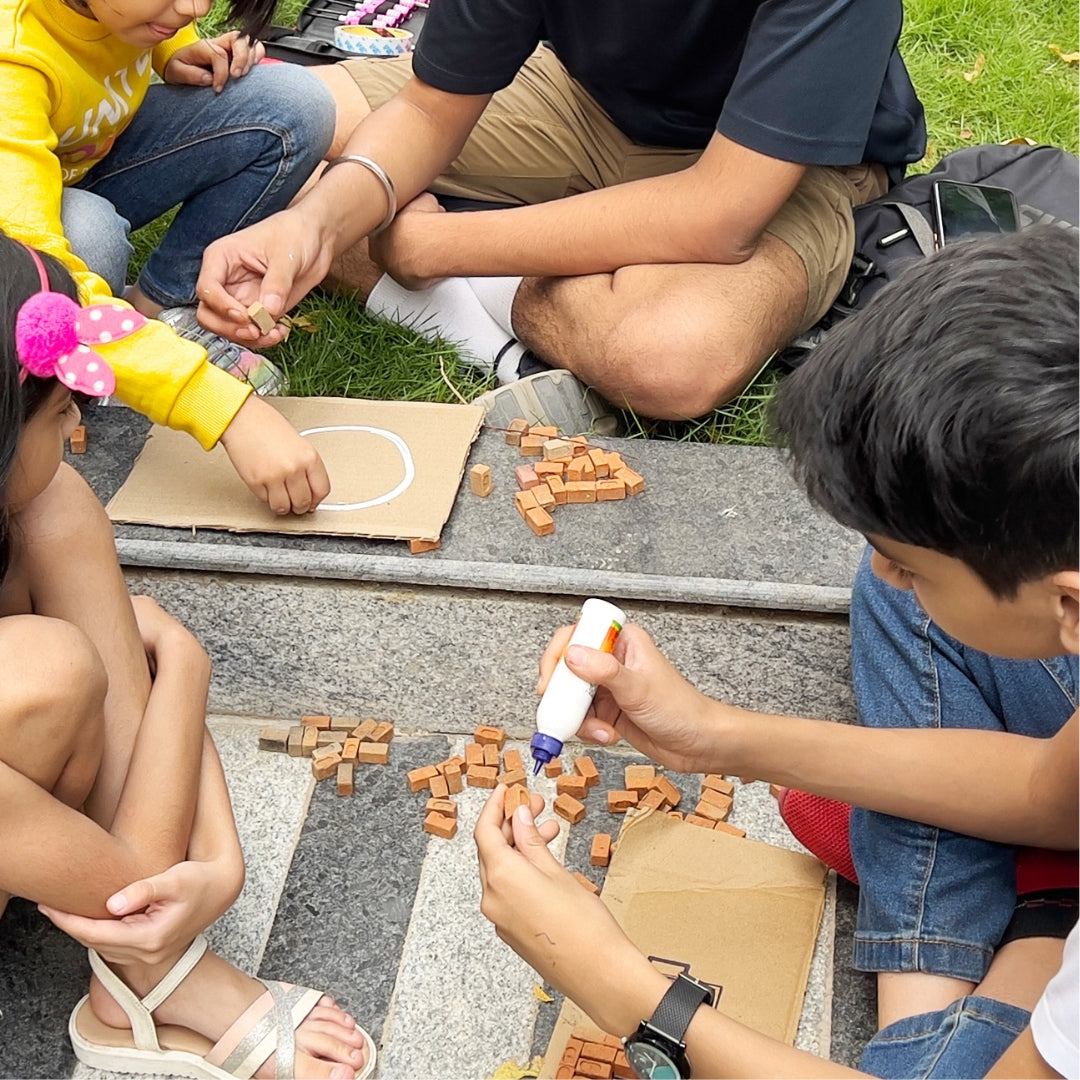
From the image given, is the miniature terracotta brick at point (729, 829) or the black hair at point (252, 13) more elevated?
the black hair at point (252, 13)

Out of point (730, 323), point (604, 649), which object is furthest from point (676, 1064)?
point (730, 323)

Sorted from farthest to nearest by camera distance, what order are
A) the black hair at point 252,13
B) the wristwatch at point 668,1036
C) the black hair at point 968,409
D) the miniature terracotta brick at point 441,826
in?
the black hair at point 252,13
the miniature terracotta brick at point 441,826
the wristwatch at point 668,1036
the black hair at point 968,409

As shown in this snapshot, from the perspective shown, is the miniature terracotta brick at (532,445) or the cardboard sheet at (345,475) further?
the miniature terracotta brick at (532,445)

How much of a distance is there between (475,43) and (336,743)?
4.06 feet

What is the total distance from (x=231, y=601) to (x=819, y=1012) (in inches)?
40.7

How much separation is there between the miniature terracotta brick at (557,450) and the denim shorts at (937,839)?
0.63m

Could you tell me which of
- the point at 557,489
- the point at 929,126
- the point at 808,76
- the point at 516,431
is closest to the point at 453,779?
the point at 557,489

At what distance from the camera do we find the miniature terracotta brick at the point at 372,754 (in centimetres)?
196

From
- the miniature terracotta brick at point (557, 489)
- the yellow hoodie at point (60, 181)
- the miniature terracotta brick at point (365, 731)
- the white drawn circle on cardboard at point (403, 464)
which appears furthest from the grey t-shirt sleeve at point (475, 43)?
the miniature terracotta brick at point (365, 731)

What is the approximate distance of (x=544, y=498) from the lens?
6.54 ft

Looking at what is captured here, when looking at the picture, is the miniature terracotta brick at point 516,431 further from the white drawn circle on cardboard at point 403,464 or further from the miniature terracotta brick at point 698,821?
the miniature terracotta brick at point 698,821

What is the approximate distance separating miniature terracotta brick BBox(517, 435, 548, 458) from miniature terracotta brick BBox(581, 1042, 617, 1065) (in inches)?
37.5

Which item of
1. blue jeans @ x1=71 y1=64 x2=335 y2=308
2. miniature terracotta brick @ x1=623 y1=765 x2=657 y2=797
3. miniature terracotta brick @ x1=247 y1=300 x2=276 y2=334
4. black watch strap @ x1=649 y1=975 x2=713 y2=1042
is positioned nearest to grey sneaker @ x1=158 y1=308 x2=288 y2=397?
blue jeans @ x1=71 y1=64 x2=335 y2=308

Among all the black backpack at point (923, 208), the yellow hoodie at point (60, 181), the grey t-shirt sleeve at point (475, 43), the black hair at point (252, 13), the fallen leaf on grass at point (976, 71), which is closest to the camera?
the yellow hoodie at point (60, 181)
